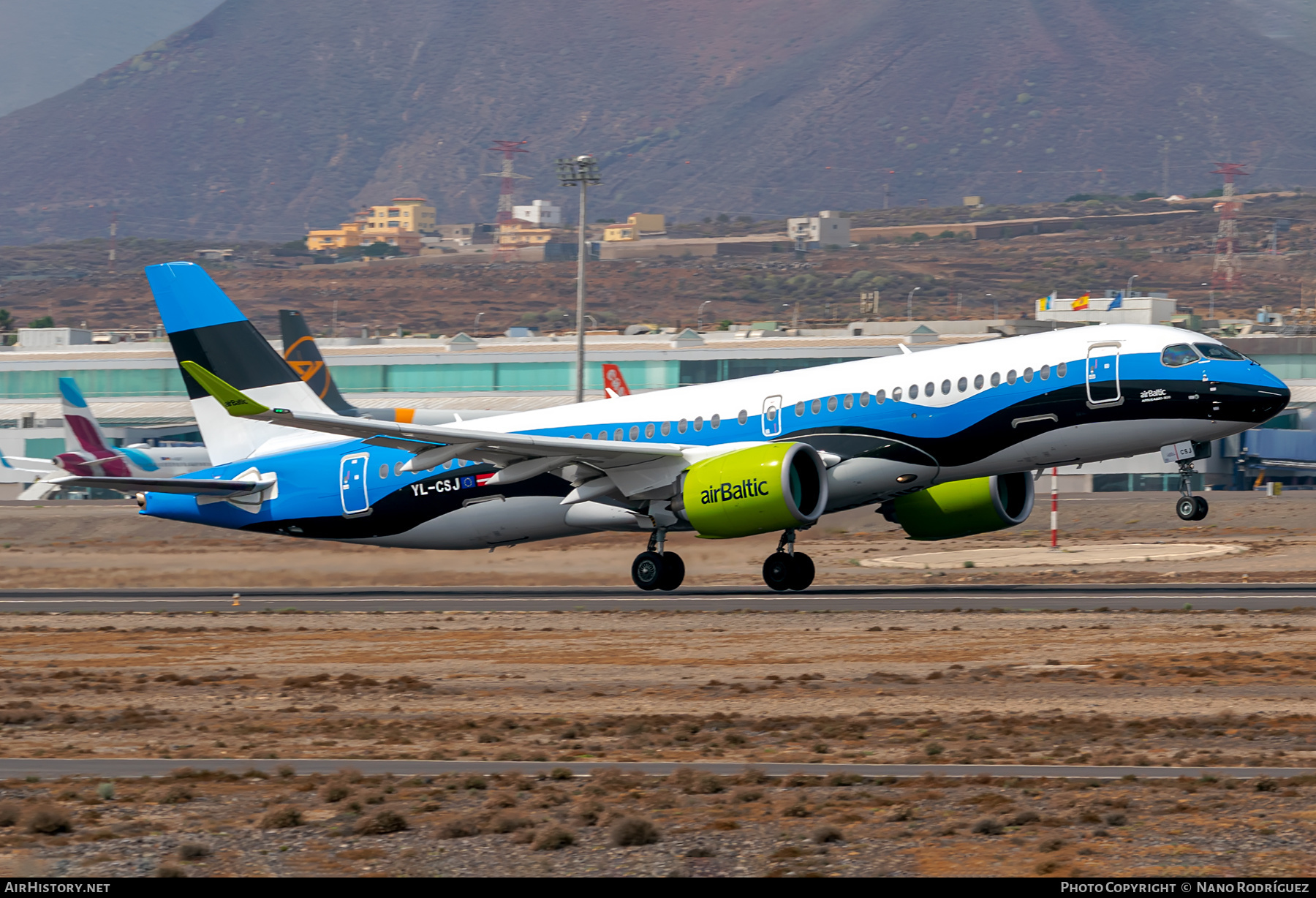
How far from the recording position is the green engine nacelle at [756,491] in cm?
3122

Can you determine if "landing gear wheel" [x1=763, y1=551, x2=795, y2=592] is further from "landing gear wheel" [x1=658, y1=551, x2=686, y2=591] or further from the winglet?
the winglet

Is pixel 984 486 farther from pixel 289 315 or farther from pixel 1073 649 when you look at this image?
pixel 289 315

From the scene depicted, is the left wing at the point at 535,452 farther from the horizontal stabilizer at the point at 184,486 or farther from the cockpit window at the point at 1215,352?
the cockpit window at the point at 1215,352

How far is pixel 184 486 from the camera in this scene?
38.1 meters

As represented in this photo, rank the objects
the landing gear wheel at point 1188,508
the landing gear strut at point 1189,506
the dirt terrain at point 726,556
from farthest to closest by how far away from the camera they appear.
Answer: the dirt terrain at point 726,556 < the landing gear wheel at point 1188,508 < the landing gear strut at point 1189,506

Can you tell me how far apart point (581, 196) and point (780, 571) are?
31.8 meters

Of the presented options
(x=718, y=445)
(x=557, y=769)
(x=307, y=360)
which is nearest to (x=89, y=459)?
(x=307, y=360)

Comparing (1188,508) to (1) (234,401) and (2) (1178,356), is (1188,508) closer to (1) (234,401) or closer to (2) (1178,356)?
(2) (1178,356)

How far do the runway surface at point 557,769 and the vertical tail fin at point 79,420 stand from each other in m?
52.4

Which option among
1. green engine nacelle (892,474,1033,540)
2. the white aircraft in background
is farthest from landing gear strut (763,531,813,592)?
the white aircraft in background

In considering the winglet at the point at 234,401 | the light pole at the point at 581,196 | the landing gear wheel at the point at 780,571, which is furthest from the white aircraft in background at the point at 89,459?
the landing gear wheel at the point at 780,571

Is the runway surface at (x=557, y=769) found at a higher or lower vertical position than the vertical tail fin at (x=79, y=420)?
lower

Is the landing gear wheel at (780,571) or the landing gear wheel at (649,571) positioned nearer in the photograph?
the landing gear wheel at (780,571)

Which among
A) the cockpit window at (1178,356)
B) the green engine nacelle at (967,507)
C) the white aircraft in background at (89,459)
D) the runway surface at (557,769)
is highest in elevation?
the cockpit window at (1178,356)
